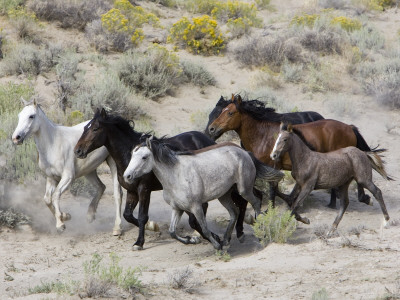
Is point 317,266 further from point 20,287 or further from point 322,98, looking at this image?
point 322,98

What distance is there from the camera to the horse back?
11094 mm

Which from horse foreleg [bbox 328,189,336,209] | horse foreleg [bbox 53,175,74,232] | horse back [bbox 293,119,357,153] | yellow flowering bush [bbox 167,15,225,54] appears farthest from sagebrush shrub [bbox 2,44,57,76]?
horse foreleg [bbox 328,189,336,209]

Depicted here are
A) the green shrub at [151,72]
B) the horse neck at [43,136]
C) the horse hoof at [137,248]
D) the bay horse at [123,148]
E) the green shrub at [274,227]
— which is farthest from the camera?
the green shrub at [151,72]

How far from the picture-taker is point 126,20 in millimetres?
19641

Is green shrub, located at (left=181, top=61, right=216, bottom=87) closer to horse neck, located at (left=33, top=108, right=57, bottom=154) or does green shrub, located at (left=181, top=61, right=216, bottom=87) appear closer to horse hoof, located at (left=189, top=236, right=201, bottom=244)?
horse neck, located at (left=33, top=108, right=57, bottom=154)

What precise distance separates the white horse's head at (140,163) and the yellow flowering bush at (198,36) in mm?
11789

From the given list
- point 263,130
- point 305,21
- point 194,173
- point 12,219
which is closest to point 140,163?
point 194,173

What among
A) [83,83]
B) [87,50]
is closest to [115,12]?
[87,50]

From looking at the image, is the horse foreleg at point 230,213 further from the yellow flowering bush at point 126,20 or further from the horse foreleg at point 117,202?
the yellow flowering bush at point 126,20

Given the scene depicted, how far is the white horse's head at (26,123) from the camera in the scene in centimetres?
973

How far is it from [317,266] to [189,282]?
1.52m

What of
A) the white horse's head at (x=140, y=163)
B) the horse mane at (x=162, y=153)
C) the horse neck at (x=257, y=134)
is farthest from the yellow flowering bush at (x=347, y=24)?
the white horse's head at (x=140, y=163)

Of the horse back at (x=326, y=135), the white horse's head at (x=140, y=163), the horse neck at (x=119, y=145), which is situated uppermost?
the white horse's head at (x=140, y=163)

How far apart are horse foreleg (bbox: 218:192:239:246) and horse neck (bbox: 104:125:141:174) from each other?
1.45 metres
